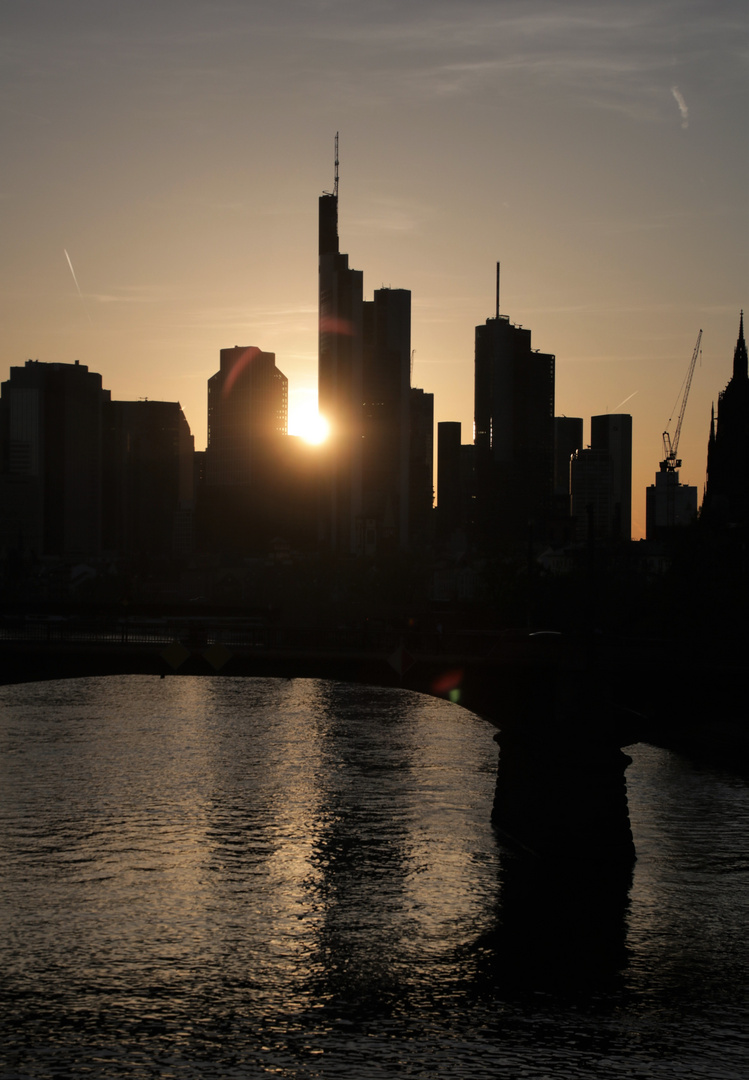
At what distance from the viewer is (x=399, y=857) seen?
151ft

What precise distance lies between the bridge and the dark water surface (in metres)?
2.38

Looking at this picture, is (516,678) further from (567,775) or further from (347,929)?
(347,929)

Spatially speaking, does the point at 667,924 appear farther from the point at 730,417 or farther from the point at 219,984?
the point at 730,417

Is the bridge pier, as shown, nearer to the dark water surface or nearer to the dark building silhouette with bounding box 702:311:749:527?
the dark water surface

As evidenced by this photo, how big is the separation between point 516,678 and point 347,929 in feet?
59.7

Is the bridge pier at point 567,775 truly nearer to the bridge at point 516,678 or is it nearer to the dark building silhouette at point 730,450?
the bridge at point 516,678

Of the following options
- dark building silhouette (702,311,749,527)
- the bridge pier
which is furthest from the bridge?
dark building silhouette (702,311,749,527)

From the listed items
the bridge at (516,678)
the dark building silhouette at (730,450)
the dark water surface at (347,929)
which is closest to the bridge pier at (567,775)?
the bridge at (516,678)

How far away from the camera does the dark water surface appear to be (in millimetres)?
30484

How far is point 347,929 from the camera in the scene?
38.7m

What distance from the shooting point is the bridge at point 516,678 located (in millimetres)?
49281

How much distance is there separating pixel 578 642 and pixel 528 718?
404 centimetres

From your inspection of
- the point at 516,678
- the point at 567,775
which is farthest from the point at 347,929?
the point at 516,678

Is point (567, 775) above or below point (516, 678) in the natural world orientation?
below
